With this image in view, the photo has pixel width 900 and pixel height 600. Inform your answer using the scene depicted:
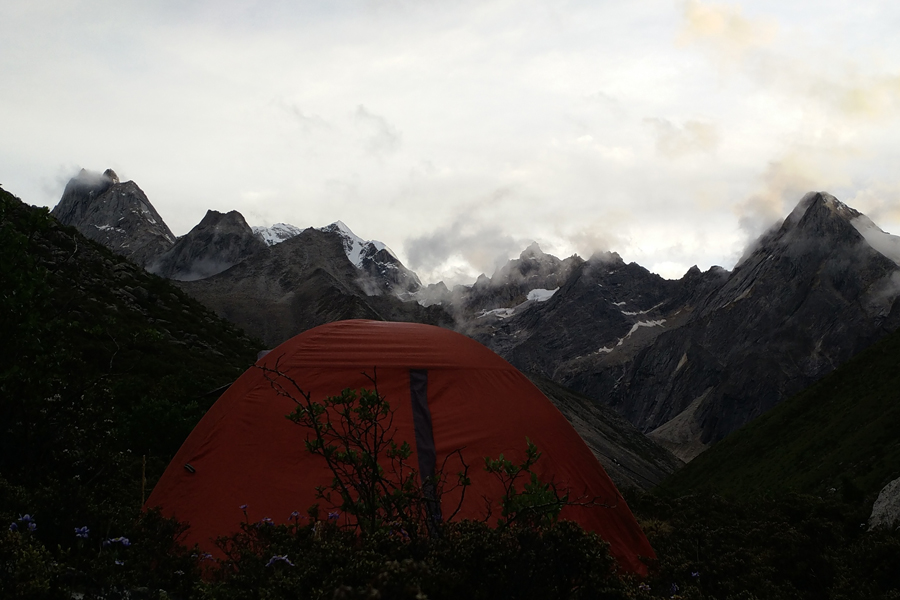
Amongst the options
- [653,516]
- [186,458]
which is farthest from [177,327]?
[653,516]

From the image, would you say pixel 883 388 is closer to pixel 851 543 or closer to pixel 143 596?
pixel 851 543

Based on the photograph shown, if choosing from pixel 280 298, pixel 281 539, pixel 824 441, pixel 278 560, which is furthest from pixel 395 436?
pixel 280 298

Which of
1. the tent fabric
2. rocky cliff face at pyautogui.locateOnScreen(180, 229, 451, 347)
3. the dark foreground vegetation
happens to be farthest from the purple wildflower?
rocky cliff face at pyautogui.locateOnScreen(180, 229, 451, 347)

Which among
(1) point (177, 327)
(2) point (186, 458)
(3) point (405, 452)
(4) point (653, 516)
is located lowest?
(4) point (653, 516)

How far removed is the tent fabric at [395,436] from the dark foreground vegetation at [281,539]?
30.4 inches

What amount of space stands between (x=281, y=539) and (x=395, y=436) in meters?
4.08

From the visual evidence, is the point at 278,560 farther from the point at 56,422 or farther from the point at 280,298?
the point at 280,298

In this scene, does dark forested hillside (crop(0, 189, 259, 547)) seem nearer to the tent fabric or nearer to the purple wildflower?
the tent fabric

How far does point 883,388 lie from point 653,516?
159 feet

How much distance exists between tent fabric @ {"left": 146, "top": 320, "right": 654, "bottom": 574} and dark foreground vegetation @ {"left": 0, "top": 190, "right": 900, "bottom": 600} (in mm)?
772

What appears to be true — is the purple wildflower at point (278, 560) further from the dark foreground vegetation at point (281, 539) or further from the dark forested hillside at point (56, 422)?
the dark forested hillside at point (56, 422)

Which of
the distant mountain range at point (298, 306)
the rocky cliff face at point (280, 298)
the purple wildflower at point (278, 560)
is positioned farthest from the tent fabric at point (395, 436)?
the rocky cliff face at point (280, 298)

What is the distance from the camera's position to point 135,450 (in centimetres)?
1510

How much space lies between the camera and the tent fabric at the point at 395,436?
10453 millimetres
